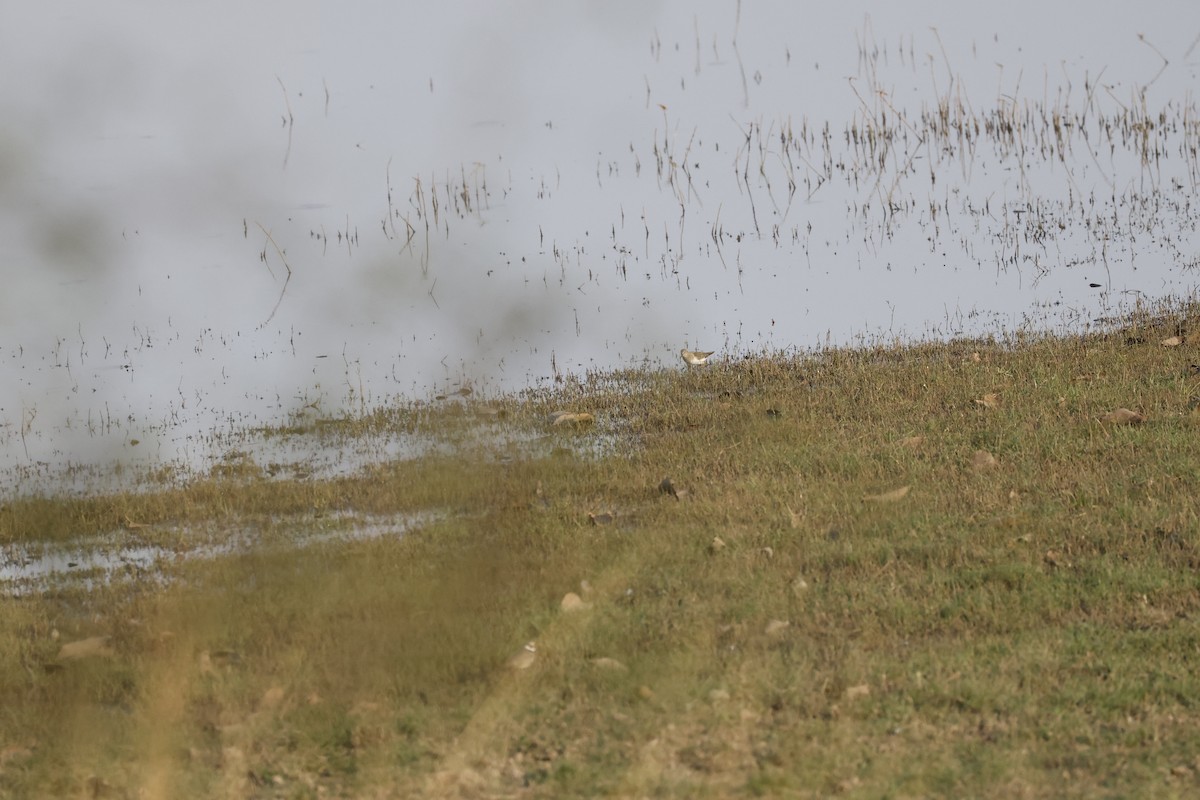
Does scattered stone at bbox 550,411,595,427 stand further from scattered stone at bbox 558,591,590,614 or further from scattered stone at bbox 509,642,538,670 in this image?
scattered stone at bbox 509,642,538,670

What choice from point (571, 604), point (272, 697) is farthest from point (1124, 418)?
point (272, 697)

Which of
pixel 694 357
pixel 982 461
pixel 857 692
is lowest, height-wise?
pixel 857 692

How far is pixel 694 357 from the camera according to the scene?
11781 mm

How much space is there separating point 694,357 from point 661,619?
18.7 ft

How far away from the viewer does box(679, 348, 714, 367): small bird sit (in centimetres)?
1170

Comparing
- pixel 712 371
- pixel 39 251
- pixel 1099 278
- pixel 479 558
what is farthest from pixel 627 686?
pixel 1099 278

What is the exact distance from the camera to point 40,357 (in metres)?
4.87

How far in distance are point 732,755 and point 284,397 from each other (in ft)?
22.3

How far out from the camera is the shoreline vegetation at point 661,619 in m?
5.14

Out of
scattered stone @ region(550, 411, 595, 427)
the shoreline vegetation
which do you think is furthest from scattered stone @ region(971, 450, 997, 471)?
scattered stone @ region(550, 411, 595, 427)

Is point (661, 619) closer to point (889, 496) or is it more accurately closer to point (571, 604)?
point (571, 604)

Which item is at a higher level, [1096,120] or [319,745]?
[1096,120]

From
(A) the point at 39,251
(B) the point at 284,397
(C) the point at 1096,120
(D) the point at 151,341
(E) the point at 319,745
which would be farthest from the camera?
(C) the point at 1096,120

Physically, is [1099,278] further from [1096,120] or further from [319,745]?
[319,745]
